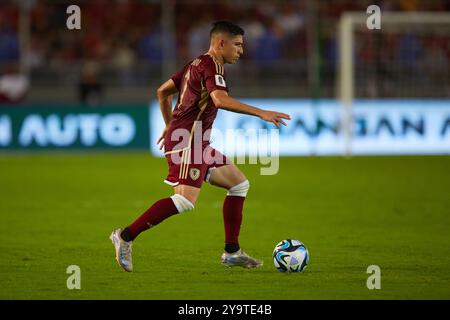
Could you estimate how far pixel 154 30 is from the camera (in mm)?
23125

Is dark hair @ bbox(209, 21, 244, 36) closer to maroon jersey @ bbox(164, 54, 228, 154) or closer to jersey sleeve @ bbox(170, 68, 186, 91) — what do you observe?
maroon jersey @ bbox(164, 54, 228, 154)

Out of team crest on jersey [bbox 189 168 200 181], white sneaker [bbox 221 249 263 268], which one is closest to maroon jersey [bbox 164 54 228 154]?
team crest on jersey [bbox 189 168 200 181]

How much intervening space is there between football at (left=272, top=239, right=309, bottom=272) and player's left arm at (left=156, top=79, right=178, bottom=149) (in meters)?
1.47

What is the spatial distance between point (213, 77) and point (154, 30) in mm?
15515

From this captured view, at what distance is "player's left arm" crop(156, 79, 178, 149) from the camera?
8.52 meters

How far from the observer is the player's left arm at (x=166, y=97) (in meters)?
8.52

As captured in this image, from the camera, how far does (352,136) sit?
21.0 m

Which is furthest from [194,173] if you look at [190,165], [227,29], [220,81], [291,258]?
[227,29]

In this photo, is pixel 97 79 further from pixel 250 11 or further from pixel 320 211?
pixel 320 211

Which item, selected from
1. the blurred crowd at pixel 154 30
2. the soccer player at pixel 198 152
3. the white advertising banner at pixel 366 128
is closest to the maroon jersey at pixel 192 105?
the soccer player at pixel 198 152

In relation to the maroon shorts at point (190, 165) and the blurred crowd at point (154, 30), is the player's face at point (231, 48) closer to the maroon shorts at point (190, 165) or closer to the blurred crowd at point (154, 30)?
the maroon shorts at point (190, 165)

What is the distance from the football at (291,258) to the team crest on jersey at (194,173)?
955mm
